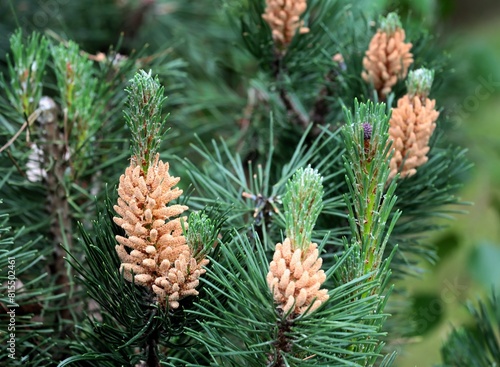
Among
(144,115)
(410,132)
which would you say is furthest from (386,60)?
(144,115)

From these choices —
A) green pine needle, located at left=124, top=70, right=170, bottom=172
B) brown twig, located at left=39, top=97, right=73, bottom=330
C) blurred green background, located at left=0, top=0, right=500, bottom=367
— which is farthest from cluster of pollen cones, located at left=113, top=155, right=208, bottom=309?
blurred green background, located at left=0, top=0, right=500, bottom=367

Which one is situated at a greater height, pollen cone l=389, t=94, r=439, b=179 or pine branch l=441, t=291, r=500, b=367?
pollen cone l=389, t=94, r=439, b=179

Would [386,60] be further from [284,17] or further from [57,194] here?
[57,194]

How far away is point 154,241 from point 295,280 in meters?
0.06

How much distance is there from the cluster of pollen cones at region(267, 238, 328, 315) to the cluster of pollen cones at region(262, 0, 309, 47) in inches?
7.1

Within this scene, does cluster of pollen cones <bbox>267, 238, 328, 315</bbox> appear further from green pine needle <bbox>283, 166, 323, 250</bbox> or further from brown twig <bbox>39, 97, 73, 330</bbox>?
brown twig <bbox>39, 97, 73, 330</bbox>

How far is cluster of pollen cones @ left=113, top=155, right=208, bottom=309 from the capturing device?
253 millimetres

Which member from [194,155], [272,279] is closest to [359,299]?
[272,279]

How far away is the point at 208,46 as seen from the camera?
65 cm

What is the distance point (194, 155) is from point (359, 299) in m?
0.37

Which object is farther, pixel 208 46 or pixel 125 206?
pixel 208 46

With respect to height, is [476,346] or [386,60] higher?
[386,60]

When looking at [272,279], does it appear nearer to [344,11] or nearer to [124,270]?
[124,270]

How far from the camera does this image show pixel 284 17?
0.38 meters
